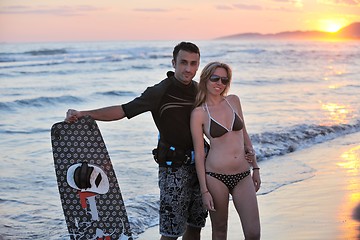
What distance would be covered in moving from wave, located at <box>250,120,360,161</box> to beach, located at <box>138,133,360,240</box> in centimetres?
144

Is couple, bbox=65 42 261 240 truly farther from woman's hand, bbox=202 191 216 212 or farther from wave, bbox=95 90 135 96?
wave, bbox=95 90 135 96

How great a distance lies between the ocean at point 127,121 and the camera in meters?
8.25

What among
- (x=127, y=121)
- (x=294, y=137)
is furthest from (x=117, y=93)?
(x=294, y=137)

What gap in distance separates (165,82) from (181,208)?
1001mm

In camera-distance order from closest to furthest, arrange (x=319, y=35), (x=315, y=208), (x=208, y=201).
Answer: (x=208, y=201)
(x=315, y=208)
(x=319, y=35)

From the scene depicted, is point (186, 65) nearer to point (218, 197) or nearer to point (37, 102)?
point (218, 197)

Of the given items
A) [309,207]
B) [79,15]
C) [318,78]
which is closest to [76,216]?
[309,207]

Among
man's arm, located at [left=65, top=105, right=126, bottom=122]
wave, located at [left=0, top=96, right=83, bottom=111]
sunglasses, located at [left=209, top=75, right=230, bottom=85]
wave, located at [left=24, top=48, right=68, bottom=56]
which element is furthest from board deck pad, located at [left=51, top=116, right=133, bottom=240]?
wave, located at [left=24, top=48, right=68, bottom=56]

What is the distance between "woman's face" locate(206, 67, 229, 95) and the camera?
476 centimetres

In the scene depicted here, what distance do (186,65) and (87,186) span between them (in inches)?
50.7

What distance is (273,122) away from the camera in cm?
1502

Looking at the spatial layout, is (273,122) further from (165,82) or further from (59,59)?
(59,59)

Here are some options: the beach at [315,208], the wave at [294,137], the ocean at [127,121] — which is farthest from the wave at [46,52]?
the beach at [315,208]

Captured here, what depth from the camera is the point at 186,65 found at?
189 inches
